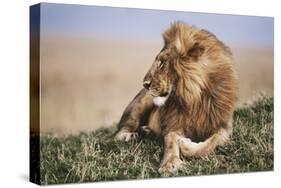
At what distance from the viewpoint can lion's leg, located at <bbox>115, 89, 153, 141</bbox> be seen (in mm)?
7762

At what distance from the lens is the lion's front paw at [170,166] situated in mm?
7863

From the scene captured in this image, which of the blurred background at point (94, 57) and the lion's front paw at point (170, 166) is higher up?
the blurred background at point (94, 57)

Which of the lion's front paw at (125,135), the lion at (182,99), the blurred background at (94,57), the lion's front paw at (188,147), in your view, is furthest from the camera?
the lion's front paw at (188,147)

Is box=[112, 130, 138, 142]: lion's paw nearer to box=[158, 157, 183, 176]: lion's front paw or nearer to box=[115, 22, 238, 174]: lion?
box=[115, 22, 238, 174]: lion

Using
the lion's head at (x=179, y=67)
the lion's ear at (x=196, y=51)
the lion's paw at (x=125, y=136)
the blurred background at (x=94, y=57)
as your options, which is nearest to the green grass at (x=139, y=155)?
the lion's paw at (x=125, y=136)

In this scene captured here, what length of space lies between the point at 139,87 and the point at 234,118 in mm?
1285

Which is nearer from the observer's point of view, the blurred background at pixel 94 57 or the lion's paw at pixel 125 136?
the blurred background at pixel 94 57

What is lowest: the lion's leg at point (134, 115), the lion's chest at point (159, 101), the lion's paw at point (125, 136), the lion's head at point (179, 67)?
the lion's paw at point (125, 136)

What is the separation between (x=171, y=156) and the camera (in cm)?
789

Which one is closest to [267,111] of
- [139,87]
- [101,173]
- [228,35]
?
[228,35]

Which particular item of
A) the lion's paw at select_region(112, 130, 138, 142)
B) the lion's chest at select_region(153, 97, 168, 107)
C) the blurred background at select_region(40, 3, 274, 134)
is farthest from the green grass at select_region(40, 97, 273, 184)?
the lion's chest at select_region(153, 97, 168, 107)

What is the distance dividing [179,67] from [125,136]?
0.97m

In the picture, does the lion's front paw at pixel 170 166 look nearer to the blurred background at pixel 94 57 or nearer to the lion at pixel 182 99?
the lion at pixel 182 99

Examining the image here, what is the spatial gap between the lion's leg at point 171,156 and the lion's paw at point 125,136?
36 centimetres
